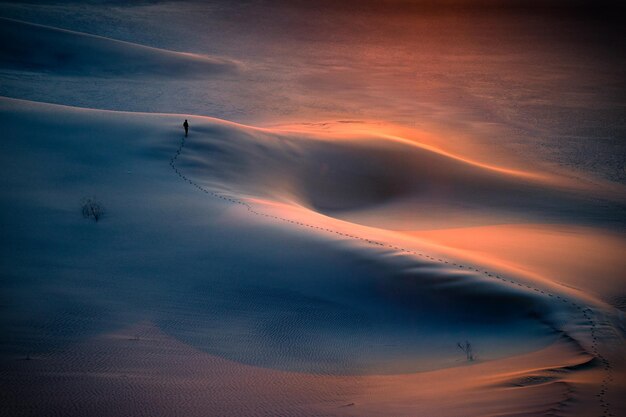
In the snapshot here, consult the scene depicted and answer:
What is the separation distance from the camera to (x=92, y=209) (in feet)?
29.6

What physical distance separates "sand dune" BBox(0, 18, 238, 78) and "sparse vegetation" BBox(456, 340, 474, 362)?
2494 cm

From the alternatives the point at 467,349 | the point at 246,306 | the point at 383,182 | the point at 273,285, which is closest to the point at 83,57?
the point at 383,182

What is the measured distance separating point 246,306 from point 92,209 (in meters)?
3.32

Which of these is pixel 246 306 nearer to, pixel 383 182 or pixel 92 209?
pixel 92 209

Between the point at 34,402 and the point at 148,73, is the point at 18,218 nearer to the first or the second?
the point at 34,402

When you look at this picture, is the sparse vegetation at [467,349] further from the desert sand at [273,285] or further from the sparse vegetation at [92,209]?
the sparse vegetation at [92,209]

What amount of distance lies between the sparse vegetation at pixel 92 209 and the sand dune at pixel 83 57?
2017cm

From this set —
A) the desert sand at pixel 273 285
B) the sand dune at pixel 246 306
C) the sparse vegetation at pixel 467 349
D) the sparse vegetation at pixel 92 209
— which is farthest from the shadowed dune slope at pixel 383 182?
the sparse vegetation at pixel 467 349

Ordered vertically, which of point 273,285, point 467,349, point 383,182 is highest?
point 383,182

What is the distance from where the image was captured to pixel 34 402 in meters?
4.87

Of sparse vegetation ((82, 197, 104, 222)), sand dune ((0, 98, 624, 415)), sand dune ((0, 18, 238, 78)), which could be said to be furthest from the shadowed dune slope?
sand dune ((0, 18, 238, 78))

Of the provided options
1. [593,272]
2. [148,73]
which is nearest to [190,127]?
[593,272]

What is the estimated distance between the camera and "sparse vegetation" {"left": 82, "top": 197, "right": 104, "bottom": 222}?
8859mm

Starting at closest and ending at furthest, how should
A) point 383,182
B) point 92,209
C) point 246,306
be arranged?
point 246,306
point 92,209
point 383,182
